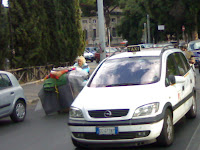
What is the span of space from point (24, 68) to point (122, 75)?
Result: 14.5 m

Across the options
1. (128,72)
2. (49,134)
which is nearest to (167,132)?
(128,72)

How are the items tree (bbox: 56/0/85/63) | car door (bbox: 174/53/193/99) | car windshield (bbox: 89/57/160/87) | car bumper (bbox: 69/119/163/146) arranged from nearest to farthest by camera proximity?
car bumper (bbox: 69/119/163/146) < car windshield (bbox: 89/57/160/87) < car door (bbox: 174/53/193/99) < tree (bbox: 56/0/85/63)

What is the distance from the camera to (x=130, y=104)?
6.22m

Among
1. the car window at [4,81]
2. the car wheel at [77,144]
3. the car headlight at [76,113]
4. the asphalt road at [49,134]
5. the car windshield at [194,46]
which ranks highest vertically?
the car windshield at [194,46]

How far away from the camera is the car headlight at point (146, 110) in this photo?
20.3 ft

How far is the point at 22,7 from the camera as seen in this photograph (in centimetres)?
2138

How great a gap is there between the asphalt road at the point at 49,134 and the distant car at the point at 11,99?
284 millimetres

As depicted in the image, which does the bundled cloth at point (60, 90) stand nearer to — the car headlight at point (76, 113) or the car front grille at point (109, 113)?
the car headlight at point (76, 113)

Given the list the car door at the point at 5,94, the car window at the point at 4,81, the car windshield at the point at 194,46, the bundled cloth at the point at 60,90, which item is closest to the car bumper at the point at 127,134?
the car door at the point at 5,94

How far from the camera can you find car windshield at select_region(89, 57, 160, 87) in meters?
7.25

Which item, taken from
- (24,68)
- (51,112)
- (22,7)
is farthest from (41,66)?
(51,112)

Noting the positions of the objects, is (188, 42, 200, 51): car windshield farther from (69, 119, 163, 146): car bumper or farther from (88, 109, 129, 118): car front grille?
(88, 109, 129, 118): car front grille

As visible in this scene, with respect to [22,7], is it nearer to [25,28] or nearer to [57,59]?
[25,28]

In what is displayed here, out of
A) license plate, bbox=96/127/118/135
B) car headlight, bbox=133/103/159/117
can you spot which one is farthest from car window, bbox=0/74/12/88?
car headlight, bbox=133/103/159/117
